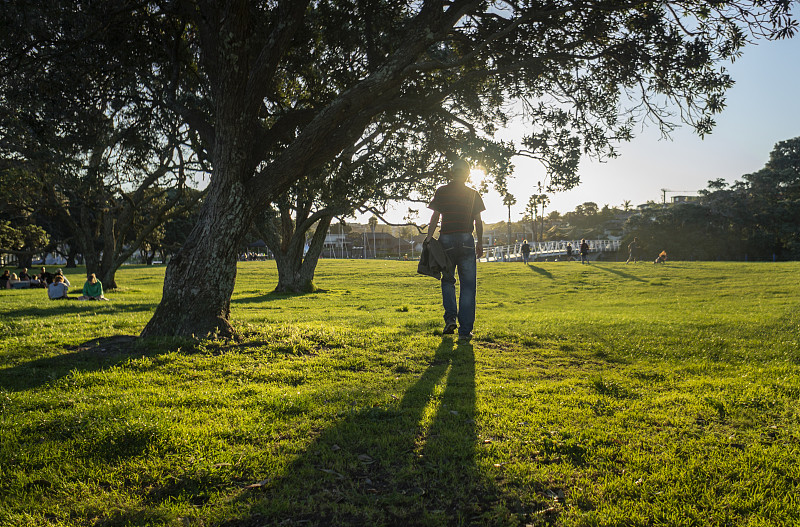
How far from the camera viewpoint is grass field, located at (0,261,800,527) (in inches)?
107

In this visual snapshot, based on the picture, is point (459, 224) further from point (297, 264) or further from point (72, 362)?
point (297, 264)

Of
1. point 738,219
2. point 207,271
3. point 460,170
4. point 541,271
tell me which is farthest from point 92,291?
point 738,219

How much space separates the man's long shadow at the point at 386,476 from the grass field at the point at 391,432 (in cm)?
1

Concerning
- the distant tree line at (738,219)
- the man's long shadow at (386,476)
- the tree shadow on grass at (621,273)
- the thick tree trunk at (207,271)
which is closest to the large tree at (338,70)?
the thick tree trunk at (207,271)

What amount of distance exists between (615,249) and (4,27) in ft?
213

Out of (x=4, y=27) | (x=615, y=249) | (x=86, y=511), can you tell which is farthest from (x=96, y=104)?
(x=615, y=249)

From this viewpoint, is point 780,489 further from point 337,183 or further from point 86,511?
point 337,183

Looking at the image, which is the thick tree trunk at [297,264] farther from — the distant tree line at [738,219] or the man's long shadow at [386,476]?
the distant tree line at [738,219]

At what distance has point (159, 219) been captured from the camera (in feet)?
60.8

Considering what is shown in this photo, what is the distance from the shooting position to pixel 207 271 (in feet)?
23.1

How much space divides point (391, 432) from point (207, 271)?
4513mm

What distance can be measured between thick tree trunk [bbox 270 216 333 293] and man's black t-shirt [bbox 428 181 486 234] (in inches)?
561

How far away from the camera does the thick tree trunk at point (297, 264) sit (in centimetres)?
2128

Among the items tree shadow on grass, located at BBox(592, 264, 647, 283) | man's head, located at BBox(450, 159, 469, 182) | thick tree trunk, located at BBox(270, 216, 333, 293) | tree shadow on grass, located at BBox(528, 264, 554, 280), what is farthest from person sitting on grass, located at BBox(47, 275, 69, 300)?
tree shadow on grass, located at BBox(592, 264, 647, 283)
